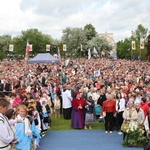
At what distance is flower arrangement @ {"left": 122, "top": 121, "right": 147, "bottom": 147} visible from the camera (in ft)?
36.9

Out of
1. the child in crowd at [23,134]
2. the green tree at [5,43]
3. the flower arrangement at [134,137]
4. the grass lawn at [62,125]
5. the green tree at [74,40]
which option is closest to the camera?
the child in crowd at [23,134]

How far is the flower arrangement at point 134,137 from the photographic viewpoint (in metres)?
11.2

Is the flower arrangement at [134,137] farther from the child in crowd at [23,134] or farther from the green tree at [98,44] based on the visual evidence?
the green tree at [98,44]

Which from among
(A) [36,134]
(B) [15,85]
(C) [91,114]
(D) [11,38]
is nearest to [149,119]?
(A) [36,134]

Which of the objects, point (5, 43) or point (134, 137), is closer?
point (134, 137)

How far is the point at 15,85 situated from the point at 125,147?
833 cm

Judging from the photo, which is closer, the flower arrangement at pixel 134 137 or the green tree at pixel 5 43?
the flower arrangement at pixel 134 137

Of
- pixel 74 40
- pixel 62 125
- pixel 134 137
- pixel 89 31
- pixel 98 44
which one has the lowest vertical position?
pixel 62 125

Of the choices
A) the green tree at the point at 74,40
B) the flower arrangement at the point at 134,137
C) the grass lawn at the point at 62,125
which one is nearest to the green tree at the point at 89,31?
the green tree at the point at 74,40

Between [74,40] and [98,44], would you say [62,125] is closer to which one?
[98,44]

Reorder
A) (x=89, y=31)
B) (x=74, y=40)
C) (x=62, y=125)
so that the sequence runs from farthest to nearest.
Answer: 1. (x=89, y=31)
2. (x=74, y=40)
3. (x=62, y=125)

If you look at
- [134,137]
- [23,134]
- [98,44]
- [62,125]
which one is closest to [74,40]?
[98,44]

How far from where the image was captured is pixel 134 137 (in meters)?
11.4

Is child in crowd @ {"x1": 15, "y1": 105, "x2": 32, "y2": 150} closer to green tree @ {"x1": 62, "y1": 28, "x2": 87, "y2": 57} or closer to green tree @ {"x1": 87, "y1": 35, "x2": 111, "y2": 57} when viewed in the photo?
green tree @ {"x1": 87, "y1": 35, "x2": 111, "y2": 57}
